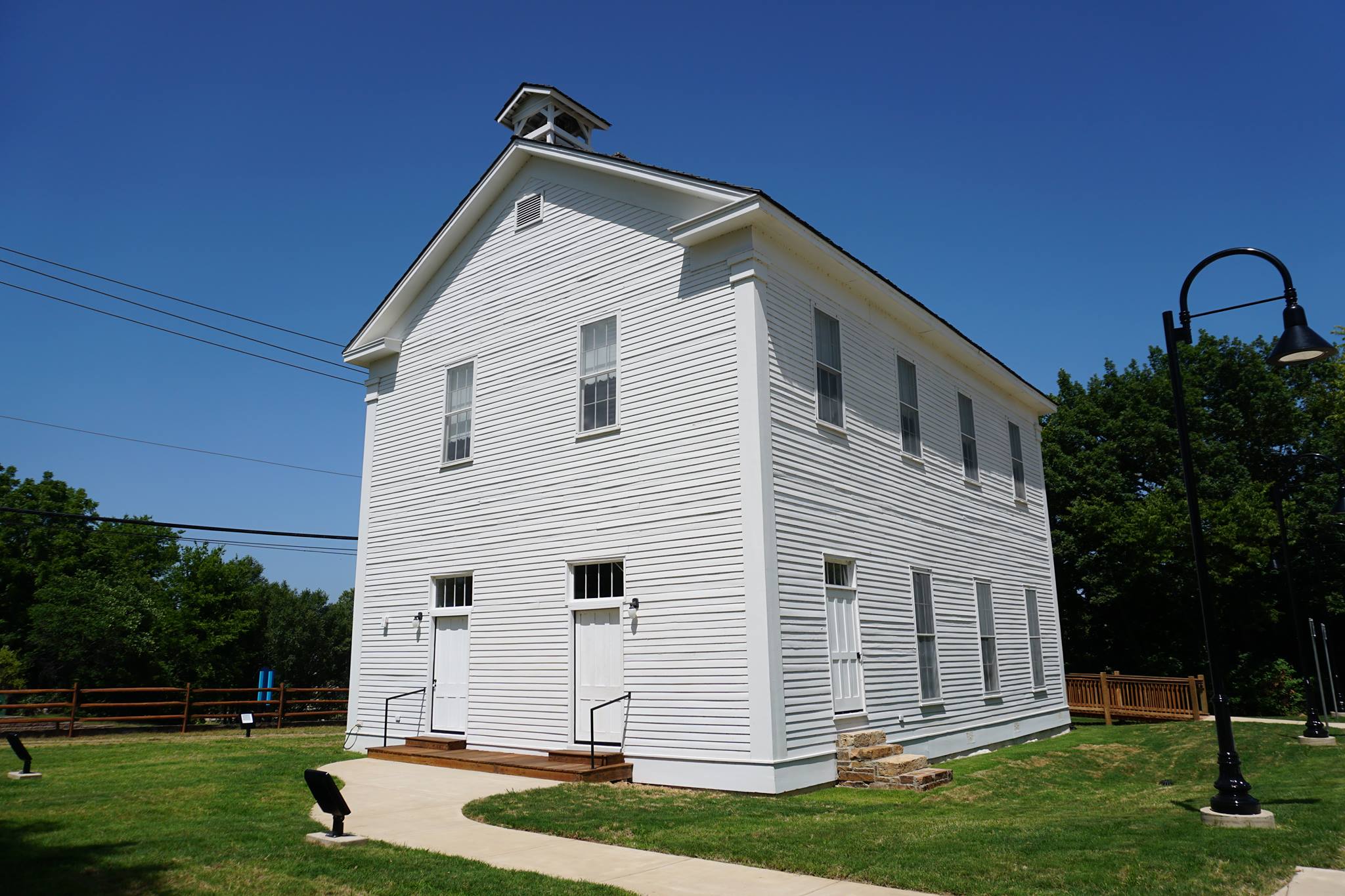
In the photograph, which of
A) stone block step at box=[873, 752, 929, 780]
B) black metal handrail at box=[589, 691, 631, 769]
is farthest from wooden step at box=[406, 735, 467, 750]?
stone block step at box=[873, 752, 929, 780]

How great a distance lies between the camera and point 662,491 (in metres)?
13.1

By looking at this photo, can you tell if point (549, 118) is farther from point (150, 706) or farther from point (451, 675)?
point (150, 706)

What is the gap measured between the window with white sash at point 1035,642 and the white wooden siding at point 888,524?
0.31 meters

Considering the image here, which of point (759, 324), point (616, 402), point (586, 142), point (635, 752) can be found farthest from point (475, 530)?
point (586, 142)

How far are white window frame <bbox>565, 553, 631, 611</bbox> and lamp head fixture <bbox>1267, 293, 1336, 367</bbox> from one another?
8.39 metres

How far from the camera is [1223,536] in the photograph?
98.2 ft

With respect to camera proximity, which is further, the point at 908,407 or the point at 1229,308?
the point at 908,407

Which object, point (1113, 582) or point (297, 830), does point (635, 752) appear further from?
point (1113, 582)

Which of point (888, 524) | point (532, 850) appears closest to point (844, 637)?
point (888, 524)

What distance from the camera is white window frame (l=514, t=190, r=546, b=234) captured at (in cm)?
1605

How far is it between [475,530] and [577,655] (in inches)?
128

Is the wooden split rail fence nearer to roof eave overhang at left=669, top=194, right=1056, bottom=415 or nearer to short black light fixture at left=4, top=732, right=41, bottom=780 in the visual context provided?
short black light fixture at left=4, top=732, right=41, bottom=780

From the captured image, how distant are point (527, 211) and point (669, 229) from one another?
13.3ft

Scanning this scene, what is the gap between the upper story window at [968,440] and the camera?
19.5m
